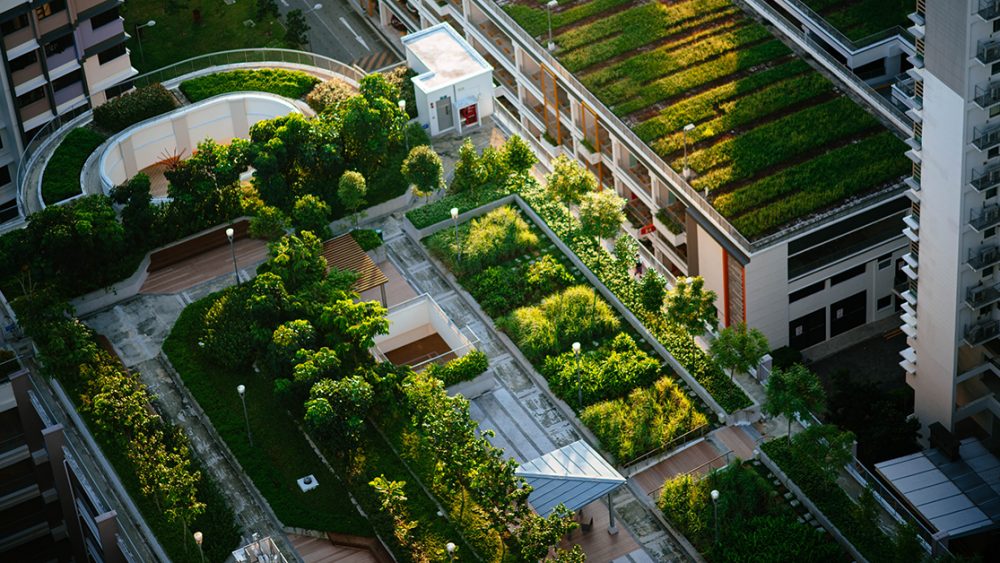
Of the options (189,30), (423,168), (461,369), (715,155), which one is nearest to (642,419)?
(461,369)

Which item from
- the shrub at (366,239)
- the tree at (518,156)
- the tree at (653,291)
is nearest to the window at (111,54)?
the shrub at (366,239)

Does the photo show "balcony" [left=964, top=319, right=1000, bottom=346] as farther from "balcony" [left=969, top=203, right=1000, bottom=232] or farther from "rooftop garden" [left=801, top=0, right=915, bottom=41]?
"rooftop garden" [left=801, top=0, right=915, bottom=41]

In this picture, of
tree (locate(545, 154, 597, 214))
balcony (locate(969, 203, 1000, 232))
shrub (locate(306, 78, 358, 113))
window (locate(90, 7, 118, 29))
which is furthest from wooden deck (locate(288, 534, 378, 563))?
window (locate(90, 7, 118, 29))

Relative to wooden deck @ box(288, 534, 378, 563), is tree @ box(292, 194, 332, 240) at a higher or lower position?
higher

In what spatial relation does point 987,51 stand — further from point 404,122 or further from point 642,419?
point 404,122

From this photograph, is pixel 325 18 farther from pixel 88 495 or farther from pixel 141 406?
pixel 88 495

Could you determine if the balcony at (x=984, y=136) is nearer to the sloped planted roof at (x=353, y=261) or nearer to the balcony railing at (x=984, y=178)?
the balcony railing at (x=984, y=178)

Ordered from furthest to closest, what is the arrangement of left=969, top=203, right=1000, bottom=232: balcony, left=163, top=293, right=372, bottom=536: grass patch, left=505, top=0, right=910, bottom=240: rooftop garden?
left=505, top=0, right=910, bottom=240: rooftop garden, left=163, top=293, right=372, bottom=536: grass patch, left=969, top=203, right=1000, bottom=232: balcony
